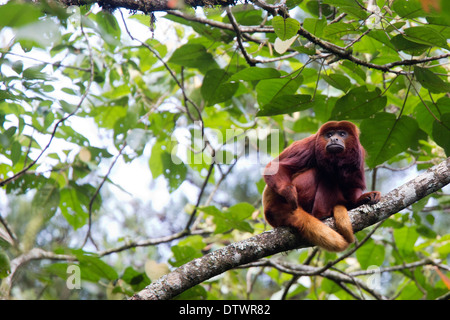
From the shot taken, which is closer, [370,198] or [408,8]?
[408,8]

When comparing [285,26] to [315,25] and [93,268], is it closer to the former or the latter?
[315,25]

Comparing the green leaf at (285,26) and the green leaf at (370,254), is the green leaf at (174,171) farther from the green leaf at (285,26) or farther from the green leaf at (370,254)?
the green leaf at (285,26)

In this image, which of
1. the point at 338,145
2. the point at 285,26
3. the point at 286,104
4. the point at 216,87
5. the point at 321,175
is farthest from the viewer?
the point at 216,87

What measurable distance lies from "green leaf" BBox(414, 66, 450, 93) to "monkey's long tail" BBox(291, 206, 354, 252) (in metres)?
1.18

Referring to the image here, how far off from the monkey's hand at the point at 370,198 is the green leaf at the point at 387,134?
0.45 meters

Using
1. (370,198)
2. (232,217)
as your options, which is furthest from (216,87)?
(370,198)

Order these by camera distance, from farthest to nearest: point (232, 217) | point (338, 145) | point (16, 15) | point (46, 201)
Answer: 1. point (46, 201)
2. point (232, 217)
3. point (338, 145)
4. point (16, 15)

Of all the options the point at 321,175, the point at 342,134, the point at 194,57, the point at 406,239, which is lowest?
the point at 406,239

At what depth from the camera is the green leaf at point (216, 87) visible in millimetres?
4004

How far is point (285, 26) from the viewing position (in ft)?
8.93

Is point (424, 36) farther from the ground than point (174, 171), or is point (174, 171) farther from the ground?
point (174, 171)

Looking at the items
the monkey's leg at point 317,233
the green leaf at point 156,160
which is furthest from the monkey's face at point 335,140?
the green leaf at point 156,160

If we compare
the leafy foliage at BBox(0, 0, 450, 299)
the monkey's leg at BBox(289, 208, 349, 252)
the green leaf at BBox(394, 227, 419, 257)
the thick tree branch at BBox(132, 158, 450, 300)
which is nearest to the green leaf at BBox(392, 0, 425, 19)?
the leafy foliage at BBox(0, 0, 450, 299)

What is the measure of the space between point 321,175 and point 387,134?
2.24 ft
